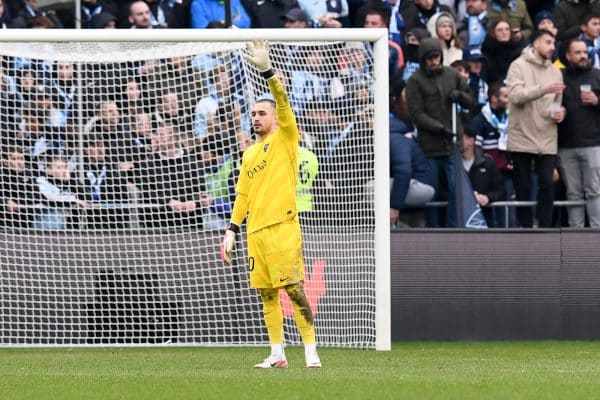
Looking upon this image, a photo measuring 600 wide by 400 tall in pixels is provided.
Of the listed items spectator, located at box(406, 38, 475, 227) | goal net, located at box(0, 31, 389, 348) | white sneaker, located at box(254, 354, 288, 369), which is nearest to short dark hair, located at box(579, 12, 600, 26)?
spectator, located at box(406, 38, 475, 227)

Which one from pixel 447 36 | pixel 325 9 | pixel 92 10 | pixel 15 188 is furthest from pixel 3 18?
pixel 447 36

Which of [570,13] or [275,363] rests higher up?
[570,13]

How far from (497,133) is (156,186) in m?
4.73

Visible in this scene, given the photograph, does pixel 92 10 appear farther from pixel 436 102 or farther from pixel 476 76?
pixel 476 76

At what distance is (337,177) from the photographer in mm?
15359

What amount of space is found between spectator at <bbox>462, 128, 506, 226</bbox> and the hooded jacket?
37cm

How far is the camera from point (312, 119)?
15.5 meters

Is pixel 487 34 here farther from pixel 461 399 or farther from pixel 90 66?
pixel 461 399

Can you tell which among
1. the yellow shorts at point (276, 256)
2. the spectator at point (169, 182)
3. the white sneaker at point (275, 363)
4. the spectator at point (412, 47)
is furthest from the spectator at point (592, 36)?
the white sneaker at point (275, 363)

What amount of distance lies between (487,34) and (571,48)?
1.84 m

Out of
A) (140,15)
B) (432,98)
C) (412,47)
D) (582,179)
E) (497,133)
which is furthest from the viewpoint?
(412,47)

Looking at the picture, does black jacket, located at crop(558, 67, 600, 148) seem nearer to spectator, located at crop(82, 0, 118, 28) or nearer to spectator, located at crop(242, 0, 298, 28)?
spectator, located at crop(242, 0, 298, 28)

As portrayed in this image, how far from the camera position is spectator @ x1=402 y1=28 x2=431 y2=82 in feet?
57.6

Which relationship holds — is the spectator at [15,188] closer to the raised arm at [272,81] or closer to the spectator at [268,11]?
the spectator at [268,11]
